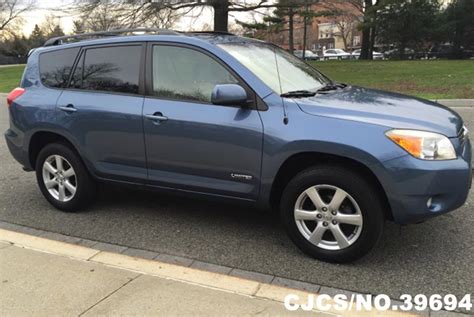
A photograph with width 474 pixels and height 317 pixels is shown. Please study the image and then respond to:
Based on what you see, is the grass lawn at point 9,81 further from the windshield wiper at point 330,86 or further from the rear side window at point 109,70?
the windshield wiper at point 330,86

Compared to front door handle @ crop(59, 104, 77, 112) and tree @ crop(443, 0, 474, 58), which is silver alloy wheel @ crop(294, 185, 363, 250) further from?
tree @ crop(443, 0, 474, 58)

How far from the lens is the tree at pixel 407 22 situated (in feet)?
131

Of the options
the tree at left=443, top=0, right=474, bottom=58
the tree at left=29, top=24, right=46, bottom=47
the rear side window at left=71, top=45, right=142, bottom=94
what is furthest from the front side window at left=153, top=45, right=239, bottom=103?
the tree at left=29, top=24, right=46, bottom=47

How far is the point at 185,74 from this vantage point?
14.5ft

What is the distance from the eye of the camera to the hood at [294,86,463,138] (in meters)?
3.64

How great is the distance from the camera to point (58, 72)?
515cm

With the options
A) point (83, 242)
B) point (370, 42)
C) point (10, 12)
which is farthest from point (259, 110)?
point (10, 12)

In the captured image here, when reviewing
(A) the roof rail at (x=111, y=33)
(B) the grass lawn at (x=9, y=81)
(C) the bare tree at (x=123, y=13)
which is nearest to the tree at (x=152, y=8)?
(C) the bare tree at (x=123, y=13)

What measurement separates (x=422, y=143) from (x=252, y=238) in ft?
5.43

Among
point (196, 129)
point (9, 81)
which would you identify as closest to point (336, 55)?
point (9, 81)

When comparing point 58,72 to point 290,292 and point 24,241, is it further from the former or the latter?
point 290,292

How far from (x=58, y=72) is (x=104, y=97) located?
78 cm

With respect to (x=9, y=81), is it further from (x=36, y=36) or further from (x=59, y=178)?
(x=36, y=36)

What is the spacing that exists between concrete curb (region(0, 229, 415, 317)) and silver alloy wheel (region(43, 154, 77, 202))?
0.66m
